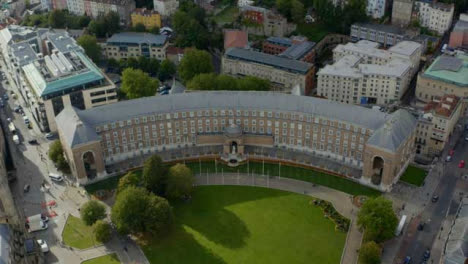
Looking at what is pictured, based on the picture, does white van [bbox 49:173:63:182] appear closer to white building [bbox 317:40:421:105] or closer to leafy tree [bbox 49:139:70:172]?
leafy tree [bbox 49:139:70:172]

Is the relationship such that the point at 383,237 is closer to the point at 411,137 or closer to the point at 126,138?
the point at 411,137

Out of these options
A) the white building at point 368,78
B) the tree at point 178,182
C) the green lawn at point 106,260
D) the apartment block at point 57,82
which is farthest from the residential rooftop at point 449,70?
the green lawn at point 106,260

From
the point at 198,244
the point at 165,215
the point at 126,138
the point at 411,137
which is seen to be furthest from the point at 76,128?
the point at 411,137

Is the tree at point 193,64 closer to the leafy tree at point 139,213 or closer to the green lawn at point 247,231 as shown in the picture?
the green lawn at point 247,231

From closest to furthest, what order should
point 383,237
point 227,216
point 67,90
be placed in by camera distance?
point 383,237
point 227,216
point 67,90

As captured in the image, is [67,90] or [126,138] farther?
[67,90]

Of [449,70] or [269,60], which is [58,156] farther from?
[449,70]
